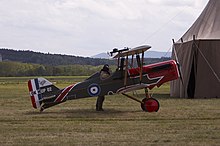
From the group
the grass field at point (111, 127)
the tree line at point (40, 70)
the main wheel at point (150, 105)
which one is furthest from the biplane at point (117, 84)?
the tree line at point (40, 70)

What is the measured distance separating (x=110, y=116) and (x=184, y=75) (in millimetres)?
10480

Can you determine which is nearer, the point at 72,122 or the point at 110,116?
the point at 72,122

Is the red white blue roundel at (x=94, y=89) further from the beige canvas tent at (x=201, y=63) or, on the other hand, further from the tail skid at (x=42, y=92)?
the beige canvas tent at (x=201, y=63)

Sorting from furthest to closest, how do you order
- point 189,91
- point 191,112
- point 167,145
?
point 189,91 < point 191,112 < point 167,145

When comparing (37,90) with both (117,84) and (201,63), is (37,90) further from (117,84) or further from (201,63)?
(201,63)

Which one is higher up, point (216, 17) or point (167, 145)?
point (216, 17)

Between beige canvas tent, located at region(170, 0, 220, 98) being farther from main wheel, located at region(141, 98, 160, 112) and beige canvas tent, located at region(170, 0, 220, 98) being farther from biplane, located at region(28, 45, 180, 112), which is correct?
main wheel, located at region(141, 98, 160, 112)

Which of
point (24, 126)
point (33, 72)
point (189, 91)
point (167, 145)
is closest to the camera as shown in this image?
point (167, 145)

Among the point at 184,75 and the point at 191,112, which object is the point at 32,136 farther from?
the point at 184,75

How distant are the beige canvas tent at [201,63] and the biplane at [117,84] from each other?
25.5 ft

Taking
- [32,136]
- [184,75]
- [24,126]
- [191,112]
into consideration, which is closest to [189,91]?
[184,75]

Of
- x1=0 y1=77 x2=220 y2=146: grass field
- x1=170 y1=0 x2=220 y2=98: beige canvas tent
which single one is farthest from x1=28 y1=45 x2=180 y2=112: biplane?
x1=170 y1=0 x2=220 y2=98: beige canvas tent

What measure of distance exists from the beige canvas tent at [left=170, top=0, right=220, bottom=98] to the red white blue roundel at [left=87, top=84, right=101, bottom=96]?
29.6 ft

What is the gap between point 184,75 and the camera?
25078 mm
